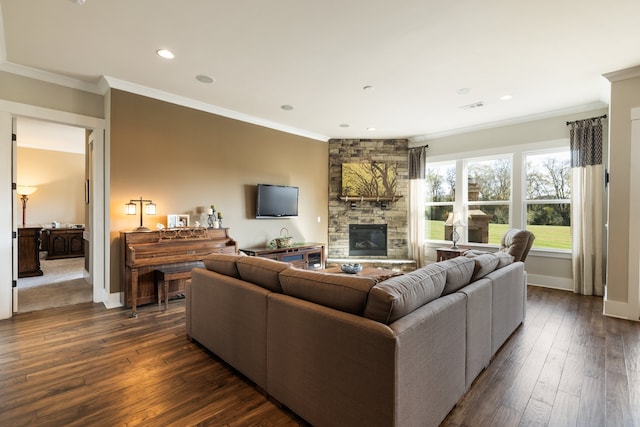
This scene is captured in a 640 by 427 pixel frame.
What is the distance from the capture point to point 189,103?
4500 millimetres

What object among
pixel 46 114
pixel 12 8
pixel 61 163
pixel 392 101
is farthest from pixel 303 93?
pixel 61 163

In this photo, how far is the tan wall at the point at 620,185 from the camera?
352cm

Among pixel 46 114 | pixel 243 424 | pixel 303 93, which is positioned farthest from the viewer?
pixel 303 93

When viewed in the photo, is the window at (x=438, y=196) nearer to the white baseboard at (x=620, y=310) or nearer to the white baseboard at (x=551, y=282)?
the white baseboard at (x=551, y=282)

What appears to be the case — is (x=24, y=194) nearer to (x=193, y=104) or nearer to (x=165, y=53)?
(x=193, y=104)

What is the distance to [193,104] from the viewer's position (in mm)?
4543

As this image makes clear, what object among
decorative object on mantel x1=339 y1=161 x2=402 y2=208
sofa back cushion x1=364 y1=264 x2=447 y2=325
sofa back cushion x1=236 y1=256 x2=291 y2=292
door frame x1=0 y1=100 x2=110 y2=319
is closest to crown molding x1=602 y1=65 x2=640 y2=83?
decorative object on mantel x1=339 y1=161 x2=402 y2=208

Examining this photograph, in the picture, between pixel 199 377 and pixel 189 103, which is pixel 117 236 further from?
pixel 199 377

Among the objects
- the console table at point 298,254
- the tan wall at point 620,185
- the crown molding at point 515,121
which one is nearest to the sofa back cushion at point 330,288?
the console table at point 298,254

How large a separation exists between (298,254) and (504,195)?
4.03 m

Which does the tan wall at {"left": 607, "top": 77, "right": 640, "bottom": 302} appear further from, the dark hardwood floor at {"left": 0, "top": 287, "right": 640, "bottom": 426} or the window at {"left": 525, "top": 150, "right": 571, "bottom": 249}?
the window at {"left": 525, "top": 150, "right": 571, "bottom": 249}

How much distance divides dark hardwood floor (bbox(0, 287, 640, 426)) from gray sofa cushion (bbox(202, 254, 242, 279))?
74 centimetres

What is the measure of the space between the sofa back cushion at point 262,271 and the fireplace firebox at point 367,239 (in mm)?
4622

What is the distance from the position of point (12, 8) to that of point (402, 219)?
639 centimetres
